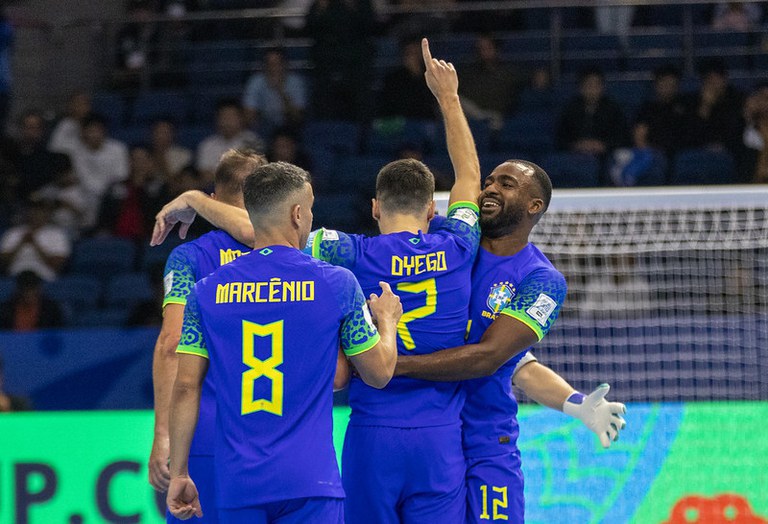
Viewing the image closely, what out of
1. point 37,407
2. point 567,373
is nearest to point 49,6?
point 37,407

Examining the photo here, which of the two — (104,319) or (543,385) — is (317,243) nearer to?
(543,385)

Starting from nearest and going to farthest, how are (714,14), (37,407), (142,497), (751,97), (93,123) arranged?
1. (142,497)
2. (37,407)
3. (751,97)
4. (93,123)
5. (714,14)

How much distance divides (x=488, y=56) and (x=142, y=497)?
6.99m

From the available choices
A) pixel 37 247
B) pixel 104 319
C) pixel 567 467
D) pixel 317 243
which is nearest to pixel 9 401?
pixel 104 319

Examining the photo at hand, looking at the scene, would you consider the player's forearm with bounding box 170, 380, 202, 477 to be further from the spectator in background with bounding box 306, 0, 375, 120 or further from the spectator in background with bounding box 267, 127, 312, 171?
the spectator in background with bounding box 306, 0, 375, 120

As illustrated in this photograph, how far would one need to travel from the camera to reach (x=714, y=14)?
14.3 meters

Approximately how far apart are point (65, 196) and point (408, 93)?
399 cm

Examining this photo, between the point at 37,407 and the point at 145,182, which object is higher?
the point at 145,182

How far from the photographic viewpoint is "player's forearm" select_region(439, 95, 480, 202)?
543cm

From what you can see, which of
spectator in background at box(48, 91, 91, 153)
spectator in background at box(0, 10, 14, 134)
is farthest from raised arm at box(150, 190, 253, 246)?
spectator in background at box(0, 10, 14, 134)

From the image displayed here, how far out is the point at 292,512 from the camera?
171 inches

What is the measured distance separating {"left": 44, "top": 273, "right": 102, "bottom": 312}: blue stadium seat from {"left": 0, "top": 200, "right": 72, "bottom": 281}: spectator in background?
395 millimetres

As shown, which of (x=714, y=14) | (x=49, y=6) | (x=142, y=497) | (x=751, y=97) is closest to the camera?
(x=142, y=497)

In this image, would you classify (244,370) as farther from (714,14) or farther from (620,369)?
(714,14)
